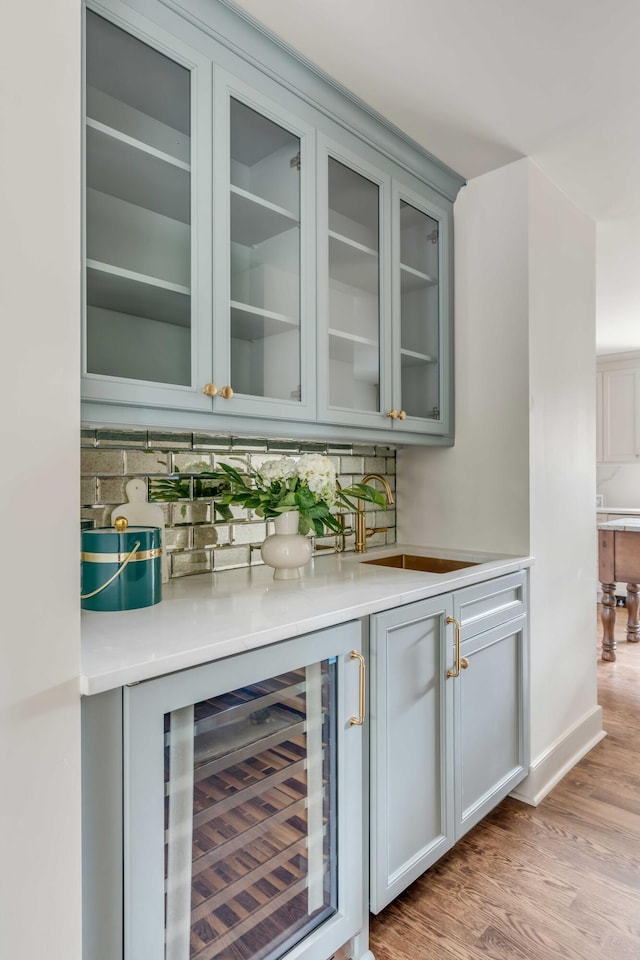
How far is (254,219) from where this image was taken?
154 cm

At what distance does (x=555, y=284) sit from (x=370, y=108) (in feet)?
3.39

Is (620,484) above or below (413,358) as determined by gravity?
below

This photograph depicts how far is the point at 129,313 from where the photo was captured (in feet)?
4.26

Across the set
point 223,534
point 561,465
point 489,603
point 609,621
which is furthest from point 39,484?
point 609,621

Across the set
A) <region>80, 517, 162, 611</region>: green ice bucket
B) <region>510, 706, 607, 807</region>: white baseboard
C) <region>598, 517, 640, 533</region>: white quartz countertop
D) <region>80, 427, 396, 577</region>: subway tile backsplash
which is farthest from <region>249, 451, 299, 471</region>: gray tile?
<region>598, 517, 640, 533</region>: white quartz countertop

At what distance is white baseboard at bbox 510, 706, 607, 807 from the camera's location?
85.5 inches

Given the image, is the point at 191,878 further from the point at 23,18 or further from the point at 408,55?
the point at 408,55

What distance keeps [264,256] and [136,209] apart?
372 mm

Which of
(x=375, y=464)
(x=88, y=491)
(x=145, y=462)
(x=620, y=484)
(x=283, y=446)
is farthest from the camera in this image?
(x=620, y=484)

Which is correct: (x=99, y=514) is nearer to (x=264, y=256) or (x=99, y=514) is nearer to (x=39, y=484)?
(x=39, y=484)

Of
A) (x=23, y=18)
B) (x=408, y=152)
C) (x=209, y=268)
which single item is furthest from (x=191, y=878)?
(x=408, y=152)

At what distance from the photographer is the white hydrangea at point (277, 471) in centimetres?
170

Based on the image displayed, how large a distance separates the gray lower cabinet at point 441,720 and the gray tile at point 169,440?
Answer: 79 centimetres

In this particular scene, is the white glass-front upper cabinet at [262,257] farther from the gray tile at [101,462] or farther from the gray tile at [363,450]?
the gray tile at [363,450]
